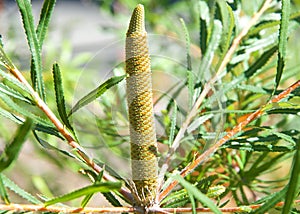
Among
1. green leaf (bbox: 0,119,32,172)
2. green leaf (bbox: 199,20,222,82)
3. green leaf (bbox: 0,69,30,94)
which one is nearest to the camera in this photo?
green leaf (bbox: 0,119,32,172)

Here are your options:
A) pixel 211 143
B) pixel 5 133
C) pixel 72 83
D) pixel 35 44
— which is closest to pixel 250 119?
pixel 211 143

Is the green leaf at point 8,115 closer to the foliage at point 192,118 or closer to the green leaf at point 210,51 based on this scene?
the foliage at point 192,118

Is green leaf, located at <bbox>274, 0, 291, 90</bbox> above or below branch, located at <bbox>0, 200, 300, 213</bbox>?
above

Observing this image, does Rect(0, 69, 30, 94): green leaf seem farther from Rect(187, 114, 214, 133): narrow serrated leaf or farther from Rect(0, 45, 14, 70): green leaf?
Rect(187, 114, 214, 133): narrow serrated leaf

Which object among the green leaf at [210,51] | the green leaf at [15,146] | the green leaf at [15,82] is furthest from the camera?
the green leaf at [210,51]

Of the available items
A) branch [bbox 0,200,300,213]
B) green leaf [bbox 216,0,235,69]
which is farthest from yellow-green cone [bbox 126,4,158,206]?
green leaf [bbox 216,0,235,69]

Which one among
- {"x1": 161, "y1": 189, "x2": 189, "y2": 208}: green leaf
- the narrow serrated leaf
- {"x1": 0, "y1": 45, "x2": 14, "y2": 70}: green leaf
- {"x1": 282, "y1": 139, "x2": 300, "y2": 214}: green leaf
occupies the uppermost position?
{"x1": 0, "y1": 45, "x2": 14, "y2": 70}: green leaf

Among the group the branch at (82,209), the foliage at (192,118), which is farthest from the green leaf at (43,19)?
the branch at (82,209)
